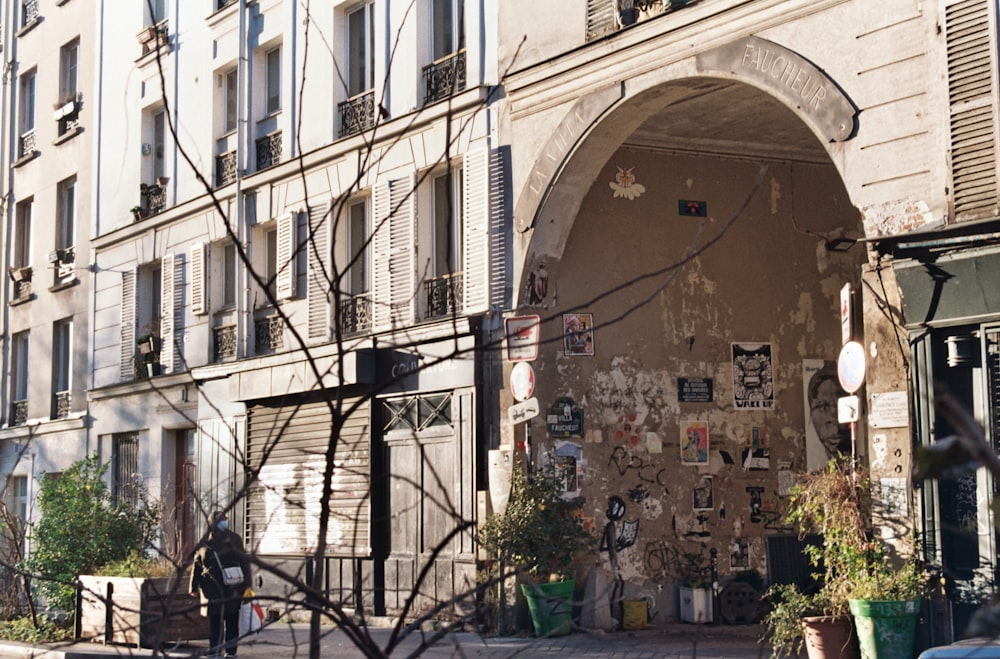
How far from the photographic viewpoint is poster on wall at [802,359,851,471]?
1767 cm

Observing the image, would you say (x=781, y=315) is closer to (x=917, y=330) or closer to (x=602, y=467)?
(x=602, y=467)

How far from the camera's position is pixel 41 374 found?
2834 cm

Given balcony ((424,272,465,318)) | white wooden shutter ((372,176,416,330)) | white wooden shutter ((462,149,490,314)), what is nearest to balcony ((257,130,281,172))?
white wooden shutter ((372,176,416,330))

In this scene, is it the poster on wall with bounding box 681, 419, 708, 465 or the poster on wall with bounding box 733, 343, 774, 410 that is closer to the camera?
the poster on wall with bounding box 681, 419, 708, 465

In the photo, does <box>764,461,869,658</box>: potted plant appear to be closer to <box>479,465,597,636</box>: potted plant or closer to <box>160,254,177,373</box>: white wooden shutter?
<box>479,465,597,636</box>: potted plant

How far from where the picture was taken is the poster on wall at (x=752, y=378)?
1745 cm

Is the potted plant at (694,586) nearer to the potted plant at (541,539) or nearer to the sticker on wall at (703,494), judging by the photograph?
the sticker on wall at (703,494)

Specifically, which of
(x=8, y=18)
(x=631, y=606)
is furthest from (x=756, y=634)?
(x=8, y=18)

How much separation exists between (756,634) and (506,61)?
7.23 metres

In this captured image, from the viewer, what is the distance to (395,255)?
18234 millimetres

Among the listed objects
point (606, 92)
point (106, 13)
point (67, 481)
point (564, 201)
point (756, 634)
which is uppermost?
point (106, 13)

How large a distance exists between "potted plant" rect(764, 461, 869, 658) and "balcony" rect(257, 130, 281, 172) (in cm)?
1178

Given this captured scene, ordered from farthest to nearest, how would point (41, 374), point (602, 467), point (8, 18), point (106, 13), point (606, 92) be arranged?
point (8, 18) < point (41, 374) < point (106, 13) < point (602, 467) < point (606, 92)

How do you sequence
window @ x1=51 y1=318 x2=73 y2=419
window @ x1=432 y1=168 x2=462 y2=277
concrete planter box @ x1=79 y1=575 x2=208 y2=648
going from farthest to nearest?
1. window @ x1=51 y1=318 x2=73 y2=419
2. window @ x1=432 y1=168 x2=462 y2=277
3. concrete planter box @ x1=79 y1=575 x2=208 y2=648
